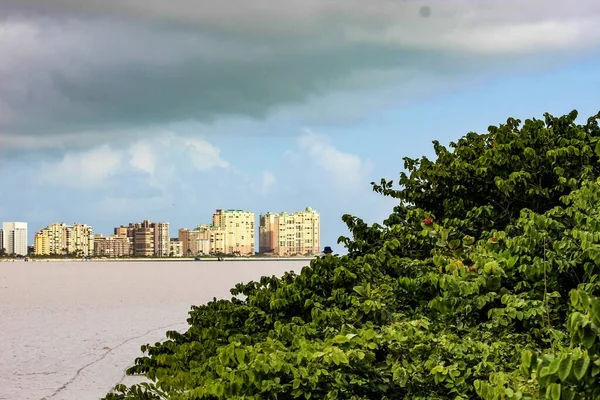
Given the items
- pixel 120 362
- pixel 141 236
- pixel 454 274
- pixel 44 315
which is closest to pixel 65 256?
pixel 141 236

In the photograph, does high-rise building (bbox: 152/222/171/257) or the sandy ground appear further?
high-rise building (bbox: 152/222/171/257)

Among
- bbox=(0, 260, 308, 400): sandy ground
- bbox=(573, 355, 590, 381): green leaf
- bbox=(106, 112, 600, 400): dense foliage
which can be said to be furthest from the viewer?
bbox=(0, 260, 308, 400): sandy ground

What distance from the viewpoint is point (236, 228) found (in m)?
153

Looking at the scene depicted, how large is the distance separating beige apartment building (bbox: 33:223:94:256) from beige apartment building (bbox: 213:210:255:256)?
32950mm

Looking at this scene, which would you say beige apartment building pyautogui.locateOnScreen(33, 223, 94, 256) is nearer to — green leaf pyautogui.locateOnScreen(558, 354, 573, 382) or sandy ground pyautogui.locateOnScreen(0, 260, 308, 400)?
sandy ground pyautogui.locateOnScreen(0, 260, 308, 400)

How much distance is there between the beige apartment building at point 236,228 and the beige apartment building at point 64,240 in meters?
33.0

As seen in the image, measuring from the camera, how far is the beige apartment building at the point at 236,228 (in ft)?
500

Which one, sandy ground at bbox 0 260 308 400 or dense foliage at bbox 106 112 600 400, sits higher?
dense foliage at bbox 106 112 600 400

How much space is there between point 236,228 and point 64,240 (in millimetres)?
41806

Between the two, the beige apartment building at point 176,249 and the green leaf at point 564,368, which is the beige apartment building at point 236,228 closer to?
the beige apartment building at point 176,249

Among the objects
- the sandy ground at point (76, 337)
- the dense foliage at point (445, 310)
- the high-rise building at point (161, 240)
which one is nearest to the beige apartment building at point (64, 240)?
the high-rise building at point (161, 240)

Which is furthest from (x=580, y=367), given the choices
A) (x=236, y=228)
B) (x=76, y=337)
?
(x=236, y=228)

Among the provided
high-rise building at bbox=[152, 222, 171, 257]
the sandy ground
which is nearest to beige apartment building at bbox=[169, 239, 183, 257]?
high-rise building at bbox=[152, 222, 171, 257]

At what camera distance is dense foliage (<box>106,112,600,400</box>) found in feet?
13.0
